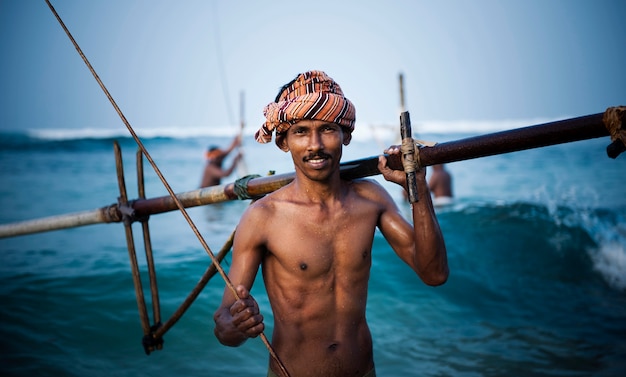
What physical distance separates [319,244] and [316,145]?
0.46 m

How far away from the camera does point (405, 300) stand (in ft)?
20.2

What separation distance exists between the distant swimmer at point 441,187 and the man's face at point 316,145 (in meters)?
8.43

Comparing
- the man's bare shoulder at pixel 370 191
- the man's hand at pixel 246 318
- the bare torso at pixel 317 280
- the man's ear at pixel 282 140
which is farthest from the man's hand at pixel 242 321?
the man's bare shoulder at pixel 370 191

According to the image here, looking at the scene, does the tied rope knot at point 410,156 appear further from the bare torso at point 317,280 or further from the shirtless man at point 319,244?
the bare torso at point 317,280

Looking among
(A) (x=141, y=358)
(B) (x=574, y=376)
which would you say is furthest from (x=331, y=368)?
(A) (x=141, y=358)

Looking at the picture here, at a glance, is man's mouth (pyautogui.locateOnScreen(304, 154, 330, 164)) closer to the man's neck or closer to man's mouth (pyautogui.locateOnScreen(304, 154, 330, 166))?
man's mouth (pyautogui.locateOnScreen(304, 154, 330, 166))

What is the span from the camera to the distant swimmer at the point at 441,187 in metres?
10.1

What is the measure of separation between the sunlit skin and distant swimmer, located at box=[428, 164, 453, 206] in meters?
8.16

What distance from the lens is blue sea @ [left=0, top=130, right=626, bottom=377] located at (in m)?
4.48

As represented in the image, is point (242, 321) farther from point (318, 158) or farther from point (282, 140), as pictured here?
point (282, 140)

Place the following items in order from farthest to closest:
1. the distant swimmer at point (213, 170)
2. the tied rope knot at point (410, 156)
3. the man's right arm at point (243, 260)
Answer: the distant swimmer at point (213, 170) < the tied rope knot at point (410, 156) < the man's right arm at point (243, 260)

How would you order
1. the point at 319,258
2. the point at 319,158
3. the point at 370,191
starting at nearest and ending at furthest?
1. the point at 319,158
2. the point at 319,258
3. the point at 370,191

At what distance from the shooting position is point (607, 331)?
4.88 m

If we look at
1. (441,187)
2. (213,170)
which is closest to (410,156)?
(441,187)
